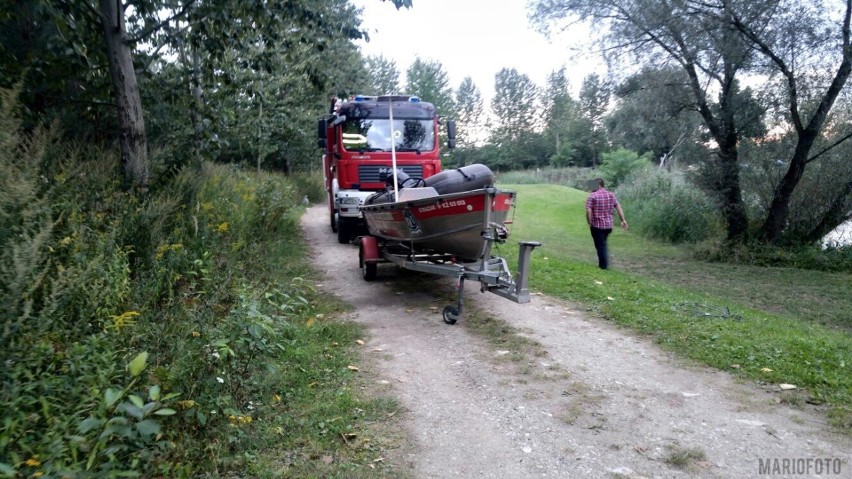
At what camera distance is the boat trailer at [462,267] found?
24.0 feet

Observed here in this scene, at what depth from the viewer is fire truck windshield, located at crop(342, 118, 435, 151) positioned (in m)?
13.9

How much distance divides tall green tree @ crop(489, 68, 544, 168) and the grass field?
148 ft

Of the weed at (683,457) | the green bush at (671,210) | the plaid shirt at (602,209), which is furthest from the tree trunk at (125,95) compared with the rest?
the green bush at (671,210)

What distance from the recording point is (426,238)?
8.31 metres

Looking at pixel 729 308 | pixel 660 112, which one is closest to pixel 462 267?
pixel 729 308

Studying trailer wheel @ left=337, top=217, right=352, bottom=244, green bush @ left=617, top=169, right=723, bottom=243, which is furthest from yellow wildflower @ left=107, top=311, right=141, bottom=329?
green bush @ left=617, top=169, right=723, bottom=243

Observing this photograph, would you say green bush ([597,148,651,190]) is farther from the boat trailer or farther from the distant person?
the boat trailer

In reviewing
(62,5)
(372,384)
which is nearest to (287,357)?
(372,384)

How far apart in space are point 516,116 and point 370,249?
5950cm

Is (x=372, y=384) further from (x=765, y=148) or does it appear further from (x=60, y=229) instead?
(x=765, y=148)

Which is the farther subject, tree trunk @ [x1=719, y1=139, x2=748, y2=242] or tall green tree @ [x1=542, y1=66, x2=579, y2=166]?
tall green tree @ [x1=542, y1=66, x2=579, y2=166]

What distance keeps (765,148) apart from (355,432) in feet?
46.1

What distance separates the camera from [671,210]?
18703 millimetres

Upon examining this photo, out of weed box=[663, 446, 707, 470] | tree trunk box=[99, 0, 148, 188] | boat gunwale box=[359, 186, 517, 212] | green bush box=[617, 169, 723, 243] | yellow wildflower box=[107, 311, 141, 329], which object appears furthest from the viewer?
green bush box=[617, 169, 723, 243]
